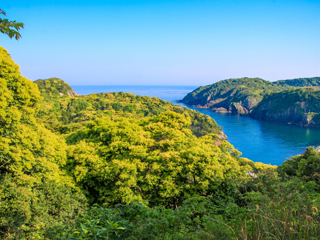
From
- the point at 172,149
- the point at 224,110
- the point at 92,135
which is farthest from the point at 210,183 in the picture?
the point at 224,110

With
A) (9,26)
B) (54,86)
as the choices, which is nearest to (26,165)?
(9,26)

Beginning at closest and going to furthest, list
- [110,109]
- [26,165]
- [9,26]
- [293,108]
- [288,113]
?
1. [9,26]
2. [26,165]
3. [110,109]
4. [293,108]
5. [288,113]

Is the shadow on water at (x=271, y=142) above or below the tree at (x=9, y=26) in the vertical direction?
below

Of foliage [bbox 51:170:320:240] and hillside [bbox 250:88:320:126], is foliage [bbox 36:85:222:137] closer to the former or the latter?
hillside [bbox 250:88:320:126]

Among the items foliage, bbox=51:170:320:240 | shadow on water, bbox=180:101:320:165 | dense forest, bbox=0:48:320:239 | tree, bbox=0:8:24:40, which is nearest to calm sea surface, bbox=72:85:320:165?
shadow on water, bbox=180:101:320:165

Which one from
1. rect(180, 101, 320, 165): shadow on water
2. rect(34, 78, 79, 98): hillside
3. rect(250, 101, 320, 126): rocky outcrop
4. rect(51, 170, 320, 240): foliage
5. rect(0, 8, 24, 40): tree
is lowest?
rect(180, 101, 320, 165): shadow on water

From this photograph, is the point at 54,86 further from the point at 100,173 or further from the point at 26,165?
the point at 26,165

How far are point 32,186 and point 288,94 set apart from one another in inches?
6078

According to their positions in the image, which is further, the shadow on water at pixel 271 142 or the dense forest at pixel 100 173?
the shadow on water at pixel 271 142

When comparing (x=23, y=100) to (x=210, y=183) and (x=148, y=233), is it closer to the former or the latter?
(x=148, y=233)

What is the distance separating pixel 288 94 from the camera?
134000 mm

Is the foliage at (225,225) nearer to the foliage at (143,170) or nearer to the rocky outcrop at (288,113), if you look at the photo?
the foliage at (143,170)

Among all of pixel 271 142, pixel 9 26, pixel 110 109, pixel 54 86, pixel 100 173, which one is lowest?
pixel 271 142

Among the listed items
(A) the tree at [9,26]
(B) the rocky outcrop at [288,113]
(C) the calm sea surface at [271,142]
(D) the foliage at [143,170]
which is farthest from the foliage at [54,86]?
(A) the tree at [9,26]
